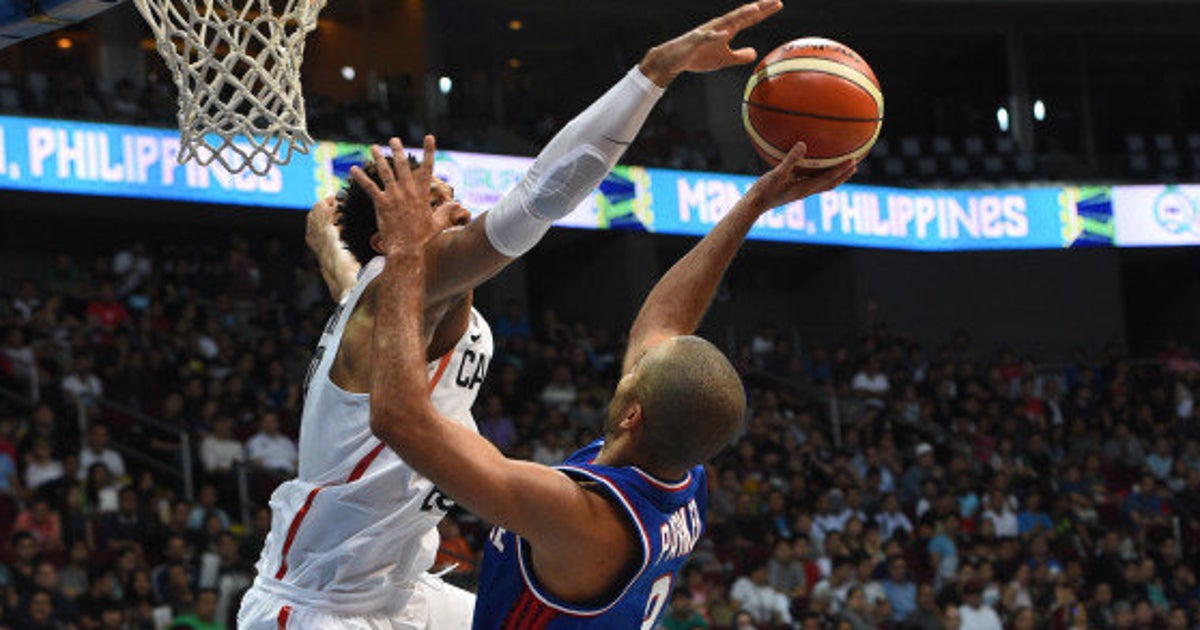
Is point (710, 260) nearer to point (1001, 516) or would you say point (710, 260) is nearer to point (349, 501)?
point (349, 501)

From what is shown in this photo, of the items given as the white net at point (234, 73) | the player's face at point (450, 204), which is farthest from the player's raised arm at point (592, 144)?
the white net at point (234, 73)

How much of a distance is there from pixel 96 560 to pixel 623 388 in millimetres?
6823

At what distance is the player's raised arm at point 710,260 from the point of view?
145 inches

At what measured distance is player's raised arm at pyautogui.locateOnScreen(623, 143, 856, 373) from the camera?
145 inches

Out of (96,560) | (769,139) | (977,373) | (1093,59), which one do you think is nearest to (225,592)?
(96,560)

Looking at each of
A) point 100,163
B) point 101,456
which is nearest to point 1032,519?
point 101,456

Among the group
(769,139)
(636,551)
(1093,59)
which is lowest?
(636,551)

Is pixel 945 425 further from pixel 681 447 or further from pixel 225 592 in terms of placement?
pixel 681 447

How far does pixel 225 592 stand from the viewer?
9.13m

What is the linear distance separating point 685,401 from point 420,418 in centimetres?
51

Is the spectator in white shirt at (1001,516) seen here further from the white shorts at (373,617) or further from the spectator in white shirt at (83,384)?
the white shorts at (373,617)

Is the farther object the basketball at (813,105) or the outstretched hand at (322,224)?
the outstretched hand at (322,224)

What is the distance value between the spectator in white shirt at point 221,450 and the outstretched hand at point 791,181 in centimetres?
772

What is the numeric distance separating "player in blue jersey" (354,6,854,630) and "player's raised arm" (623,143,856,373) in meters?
0.38
